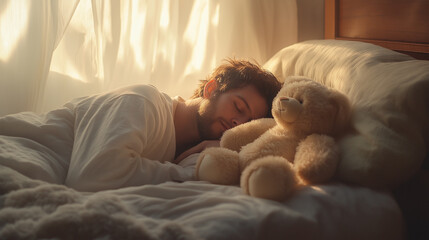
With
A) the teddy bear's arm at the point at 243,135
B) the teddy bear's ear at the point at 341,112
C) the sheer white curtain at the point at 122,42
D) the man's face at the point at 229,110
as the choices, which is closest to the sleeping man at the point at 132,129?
the man's face at the point at 229,110

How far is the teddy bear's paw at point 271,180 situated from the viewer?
0.90 m

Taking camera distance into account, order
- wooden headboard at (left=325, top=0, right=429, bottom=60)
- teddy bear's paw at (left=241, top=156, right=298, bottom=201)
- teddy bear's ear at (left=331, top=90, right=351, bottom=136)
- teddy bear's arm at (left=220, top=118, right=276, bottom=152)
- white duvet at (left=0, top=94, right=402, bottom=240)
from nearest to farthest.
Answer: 1. white duvet at (left=0, top=94, right=402, bottom=240)
2. teddy bear's paw at (left=241, top=156, right=298, bottom=201)
3. teddy bear's ear at (left=331, top=90, right=351, bottom=136)
4. teddy bear's arm at (left=220, top=118, right=276, bottom=152)
5. wooden headboard at (left=325, top=0, right=429, bottom=60)

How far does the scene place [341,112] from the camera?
3.43 ft

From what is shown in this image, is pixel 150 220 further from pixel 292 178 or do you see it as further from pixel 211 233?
pixel 292 178

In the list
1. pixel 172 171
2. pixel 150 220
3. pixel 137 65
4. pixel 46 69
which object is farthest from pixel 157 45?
pixel 150 220

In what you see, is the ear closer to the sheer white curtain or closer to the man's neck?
the man's neck

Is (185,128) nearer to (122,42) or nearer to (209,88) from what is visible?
(209,88)

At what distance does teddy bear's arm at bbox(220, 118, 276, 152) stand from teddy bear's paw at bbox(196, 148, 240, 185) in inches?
4.4

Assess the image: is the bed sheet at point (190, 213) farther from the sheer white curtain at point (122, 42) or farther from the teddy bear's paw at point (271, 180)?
the sheer white curtain at point (122, 42)

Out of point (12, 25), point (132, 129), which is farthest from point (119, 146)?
point (12, 25)

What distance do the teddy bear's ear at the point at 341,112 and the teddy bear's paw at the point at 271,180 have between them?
203 millimetres

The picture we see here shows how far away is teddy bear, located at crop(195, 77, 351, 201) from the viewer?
0.92m

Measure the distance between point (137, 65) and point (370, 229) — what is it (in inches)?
49.0

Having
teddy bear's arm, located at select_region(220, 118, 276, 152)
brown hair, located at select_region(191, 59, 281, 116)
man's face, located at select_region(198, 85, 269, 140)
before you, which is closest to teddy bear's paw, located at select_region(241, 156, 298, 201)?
teddy bear's arm, located at select_region(220, 118, 276, 152)
